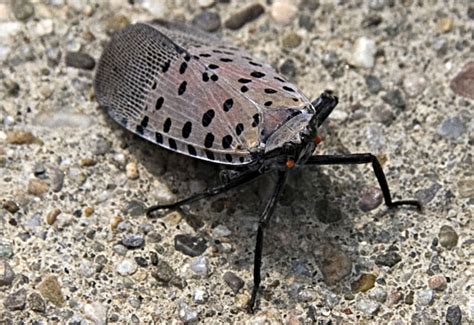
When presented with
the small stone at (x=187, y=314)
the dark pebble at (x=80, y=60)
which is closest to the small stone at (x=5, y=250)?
the small stone at (x=187, y=314)

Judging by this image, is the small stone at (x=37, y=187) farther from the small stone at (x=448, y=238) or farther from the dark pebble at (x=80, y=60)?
the small stone at (x=448, y=238)

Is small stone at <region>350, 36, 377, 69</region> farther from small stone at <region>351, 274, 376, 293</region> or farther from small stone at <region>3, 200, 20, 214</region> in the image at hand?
small stone at <region>3, 200, 20, 214</region>

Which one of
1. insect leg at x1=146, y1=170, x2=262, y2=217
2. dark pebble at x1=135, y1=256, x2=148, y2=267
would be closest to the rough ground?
dark pebble at x1=135, y1=256, x2=148, y2=267

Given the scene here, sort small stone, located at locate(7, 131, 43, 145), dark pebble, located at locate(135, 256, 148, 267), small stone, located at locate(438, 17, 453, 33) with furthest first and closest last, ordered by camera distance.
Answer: small stone, located at locate(438, 17, 453, 33) < small stone, located at locate(7, 131, 43, 145) < dark pebble, located at locate(135, 256, 148, 267)

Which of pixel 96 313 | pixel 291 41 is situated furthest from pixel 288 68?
pixel 96 313

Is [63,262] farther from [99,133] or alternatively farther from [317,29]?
[317,29]

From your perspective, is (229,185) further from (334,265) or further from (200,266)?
(334,265)

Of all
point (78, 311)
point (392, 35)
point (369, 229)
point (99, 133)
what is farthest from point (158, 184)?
point (392, 35)
